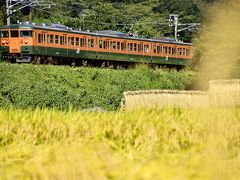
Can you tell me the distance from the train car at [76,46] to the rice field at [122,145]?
2843 centimetres

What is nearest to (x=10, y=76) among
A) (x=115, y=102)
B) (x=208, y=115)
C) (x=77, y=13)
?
(x=115, y=102)

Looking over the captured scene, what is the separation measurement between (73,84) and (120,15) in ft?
151

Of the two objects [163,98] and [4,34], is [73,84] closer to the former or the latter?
[4,34]

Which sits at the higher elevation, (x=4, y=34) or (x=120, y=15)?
(x=4, y=34)

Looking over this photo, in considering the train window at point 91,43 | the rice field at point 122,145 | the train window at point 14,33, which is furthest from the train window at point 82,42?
the rice field at point 122,145

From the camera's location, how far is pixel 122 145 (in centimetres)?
675

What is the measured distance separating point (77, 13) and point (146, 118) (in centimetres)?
7953

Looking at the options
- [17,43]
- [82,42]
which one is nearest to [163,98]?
[17,43]

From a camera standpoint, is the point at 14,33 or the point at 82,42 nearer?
the point at 14,33

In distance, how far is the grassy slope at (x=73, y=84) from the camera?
28594 millimetres

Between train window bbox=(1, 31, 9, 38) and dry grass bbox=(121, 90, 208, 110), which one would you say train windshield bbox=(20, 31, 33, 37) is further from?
dry grass bbox=(121, 90, 208, 110)

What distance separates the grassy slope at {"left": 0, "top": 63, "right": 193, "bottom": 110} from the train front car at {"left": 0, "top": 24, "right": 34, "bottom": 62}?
2.53 meters

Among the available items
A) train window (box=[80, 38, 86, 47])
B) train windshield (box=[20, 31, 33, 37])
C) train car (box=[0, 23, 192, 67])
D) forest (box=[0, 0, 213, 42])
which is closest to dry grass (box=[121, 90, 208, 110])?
train car (box=[0, 23, 192, 67])

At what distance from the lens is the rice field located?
450 cm
